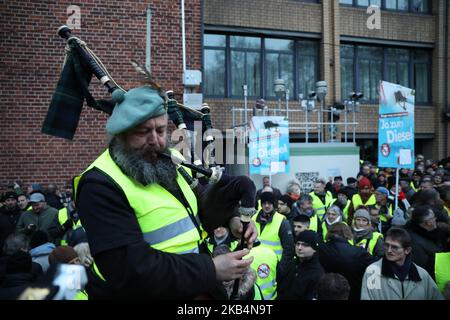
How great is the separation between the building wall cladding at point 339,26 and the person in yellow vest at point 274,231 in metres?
9.65

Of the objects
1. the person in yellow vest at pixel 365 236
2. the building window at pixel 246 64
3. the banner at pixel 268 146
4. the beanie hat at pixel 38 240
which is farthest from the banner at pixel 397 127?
the building window at pixel 246 64

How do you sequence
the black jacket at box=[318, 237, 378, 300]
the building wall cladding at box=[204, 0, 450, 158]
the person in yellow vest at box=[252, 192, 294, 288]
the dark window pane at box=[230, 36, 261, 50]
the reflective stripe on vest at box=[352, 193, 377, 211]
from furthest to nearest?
the dark window pane at box=[230, 36, 261, 50], the building wall cladding at box=[204, 0, 450, 158], the reflective stripe on vest at box=[352, 193, 377, 211], the person in yellow vest at box=[252, 192, 294, 288], the black jacket at box=[318, 237, 378, 300]

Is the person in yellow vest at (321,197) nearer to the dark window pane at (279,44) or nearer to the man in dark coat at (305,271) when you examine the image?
the man in dark coat at (305,271)

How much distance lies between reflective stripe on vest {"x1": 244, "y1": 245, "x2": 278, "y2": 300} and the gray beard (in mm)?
2639

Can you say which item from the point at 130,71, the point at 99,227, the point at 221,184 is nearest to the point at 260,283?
the point at 221,184

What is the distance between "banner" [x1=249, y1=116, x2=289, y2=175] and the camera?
11680mm

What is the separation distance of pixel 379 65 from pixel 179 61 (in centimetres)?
1077

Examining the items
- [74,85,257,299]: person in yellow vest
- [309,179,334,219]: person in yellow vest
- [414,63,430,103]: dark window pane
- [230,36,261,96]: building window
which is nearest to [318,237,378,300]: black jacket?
[74,85,257,299]: person in yellow vest

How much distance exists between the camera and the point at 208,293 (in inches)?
79.5

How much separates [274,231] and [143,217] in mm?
4343

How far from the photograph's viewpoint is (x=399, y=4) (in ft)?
63.1

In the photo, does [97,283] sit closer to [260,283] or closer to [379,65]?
[260,283]

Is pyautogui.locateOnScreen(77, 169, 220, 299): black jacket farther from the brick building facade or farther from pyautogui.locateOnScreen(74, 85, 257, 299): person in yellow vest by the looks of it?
the brick building facade

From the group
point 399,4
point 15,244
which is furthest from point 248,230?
point 399,4
